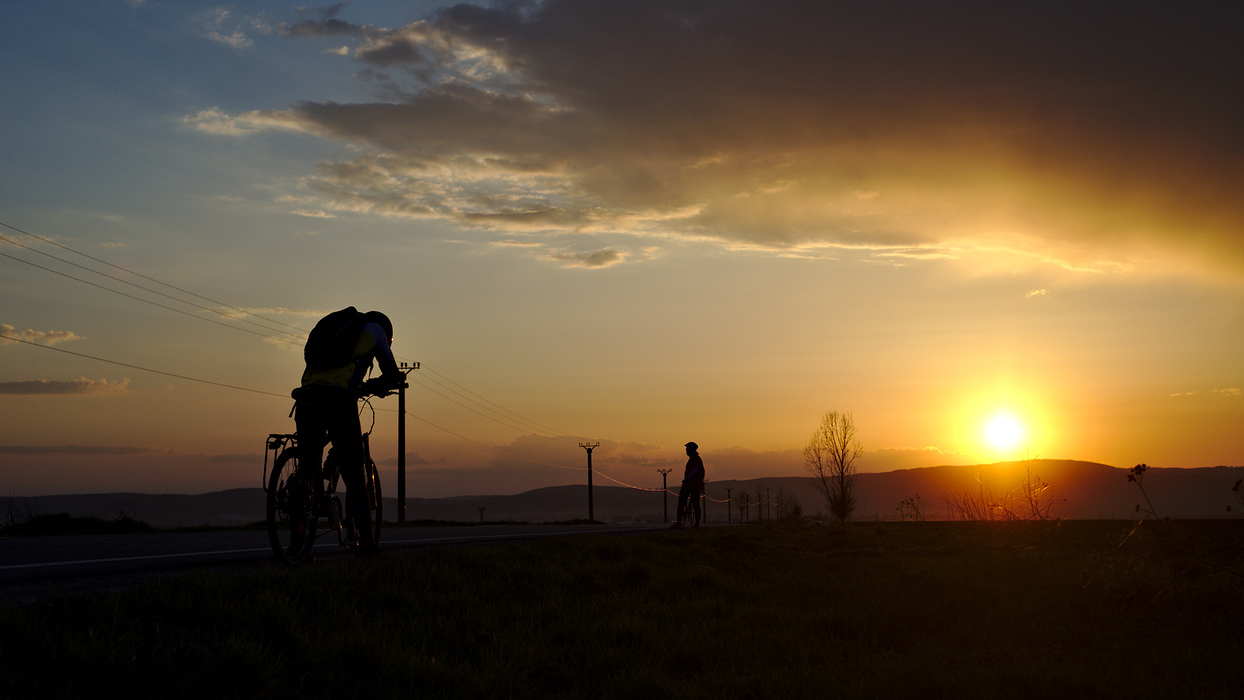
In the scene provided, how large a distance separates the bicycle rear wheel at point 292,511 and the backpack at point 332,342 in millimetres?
789

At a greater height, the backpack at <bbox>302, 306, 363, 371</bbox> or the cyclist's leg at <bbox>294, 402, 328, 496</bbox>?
the backpack at <bbox>302, 306, 363, 371</bbox>

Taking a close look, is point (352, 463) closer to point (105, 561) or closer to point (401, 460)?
point (105, 561)

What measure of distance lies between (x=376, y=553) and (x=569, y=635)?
8.83 ft

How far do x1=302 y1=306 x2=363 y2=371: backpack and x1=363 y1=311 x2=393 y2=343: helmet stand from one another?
0.91 feet

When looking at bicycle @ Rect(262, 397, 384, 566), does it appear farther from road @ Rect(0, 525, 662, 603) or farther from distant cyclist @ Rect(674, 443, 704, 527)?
distant cyclist @ Rect(674, 443, 704, 527)

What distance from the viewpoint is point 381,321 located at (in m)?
7.65

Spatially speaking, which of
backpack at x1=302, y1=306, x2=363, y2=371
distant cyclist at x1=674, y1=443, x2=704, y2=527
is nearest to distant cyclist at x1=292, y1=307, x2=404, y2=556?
backpack at x1=302, y1=306, x2=363, y2=371

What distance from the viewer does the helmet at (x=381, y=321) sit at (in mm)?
7543

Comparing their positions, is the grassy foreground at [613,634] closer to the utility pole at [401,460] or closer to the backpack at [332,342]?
the backpack at [332,342]

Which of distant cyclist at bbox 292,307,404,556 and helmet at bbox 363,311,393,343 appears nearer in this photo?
distant cyclist at bbox 292,307,404,556

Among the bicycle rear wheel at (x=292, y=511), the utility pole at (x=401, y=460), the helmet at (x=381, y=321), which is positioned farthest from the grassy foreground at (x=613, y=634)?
the utility pole at (x=401, y=460)

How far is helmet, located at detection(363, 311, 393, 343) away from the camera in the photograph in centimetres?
754

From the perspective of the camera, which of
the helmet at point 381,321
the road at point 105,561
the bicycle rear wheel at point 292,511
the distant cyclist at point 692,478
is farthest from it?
the distant cyclist at point 692,478

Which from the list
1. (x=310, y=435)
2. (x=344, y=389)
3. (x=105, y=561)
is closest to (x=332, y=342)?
(x=344, y=389)
